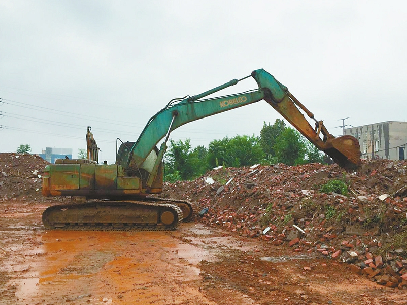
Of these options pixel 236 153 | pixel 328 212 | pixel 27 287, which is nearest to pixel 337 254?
pixel 328 212

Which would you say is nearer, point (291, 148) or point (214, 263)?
point (214, 263)

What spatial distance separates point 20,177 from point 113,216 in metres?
17.6

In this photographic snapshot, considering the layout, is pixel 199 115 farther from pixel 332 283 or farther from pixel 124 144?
pixel 332 283

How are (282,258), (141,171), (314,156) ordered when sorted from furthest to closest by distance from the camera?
(314,156)
(141,171)
(282,258)

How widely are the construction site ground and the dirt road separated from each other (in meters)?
0.01

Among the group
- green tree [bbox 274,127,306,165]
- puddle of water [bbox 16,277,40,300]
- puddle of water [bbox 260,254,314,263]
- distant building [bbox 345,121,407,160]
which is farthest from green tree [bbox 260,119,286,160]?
puddle of water [bbox 16,277,40,300]

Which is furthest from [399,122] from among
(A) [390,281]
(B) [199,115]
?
(A) [390,281]

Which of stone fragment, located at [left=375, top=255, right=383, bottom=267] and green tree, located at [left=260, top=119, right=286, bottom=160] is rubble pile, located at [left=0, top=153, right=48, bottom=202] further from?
green tree, located at [left=260, top=119, right=286, bottom=160]

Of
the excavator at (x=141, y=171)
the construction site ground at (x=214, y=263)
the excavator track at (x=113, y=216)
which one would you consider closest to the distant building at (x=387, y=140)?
the construction site ground at (x=214, y=263)

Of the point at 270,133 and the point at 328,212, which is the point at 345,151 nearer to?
the point at 328,212

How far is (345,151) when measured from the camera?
35.1 feet

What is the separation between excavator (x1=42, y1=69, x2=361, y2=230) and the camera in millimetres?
10273

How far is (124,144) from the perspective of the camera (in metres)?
11.0

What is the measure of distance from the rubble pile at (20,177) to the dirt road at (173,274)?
1471cm
